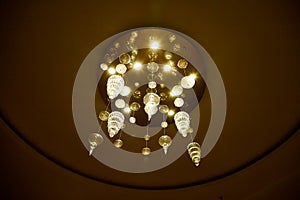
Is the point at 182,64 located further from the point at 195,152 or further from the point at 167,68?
the point at 195,152

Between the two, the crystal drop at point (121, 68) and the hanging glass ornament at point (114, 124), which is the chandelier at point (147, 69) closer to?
the crystal drop at point (121, 68)

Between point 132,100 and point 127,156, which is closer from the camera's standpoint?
point 132,100

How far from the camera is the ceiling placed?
248 centimetres

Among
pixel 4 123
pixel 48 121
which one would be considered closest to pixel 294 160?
pixel 48 121

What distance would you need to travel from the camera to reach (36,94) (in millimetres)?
2945

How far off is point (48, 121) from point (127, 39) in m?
1.37

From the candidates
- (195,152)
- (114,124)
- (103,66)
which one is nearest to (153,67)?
(103,66)

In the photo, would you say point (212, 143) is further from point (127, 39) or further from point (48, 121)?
point (48, 121)

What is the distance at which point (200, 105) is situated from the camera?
3053 millimetres

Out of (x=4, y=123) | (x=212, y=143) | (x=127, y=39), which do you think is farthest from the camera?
(x=212, y=143)

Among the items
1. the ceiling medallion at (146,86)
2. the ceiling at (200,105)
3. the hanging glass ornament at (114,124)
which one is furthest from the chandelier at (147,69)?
the hanging glass ornament at (114,124)

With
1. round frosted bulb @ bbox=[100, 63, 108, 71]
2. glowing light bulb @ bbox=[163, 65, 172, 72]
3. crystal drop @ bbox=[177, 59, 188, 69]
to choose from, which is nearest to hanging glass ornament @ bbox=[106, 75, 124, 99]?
round frosted bulb @ bbox=[100, 63, 108, 71]

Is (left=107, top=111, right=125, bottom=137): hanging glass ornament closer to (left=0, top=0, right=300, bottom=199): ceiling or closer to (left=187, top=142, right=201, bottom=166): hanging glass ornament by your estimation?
(left=187, top=142, right=201, bottom=166): hanging glass ornament

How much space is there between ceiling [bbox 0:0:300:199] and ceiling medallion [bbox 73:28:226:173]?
90 mm
